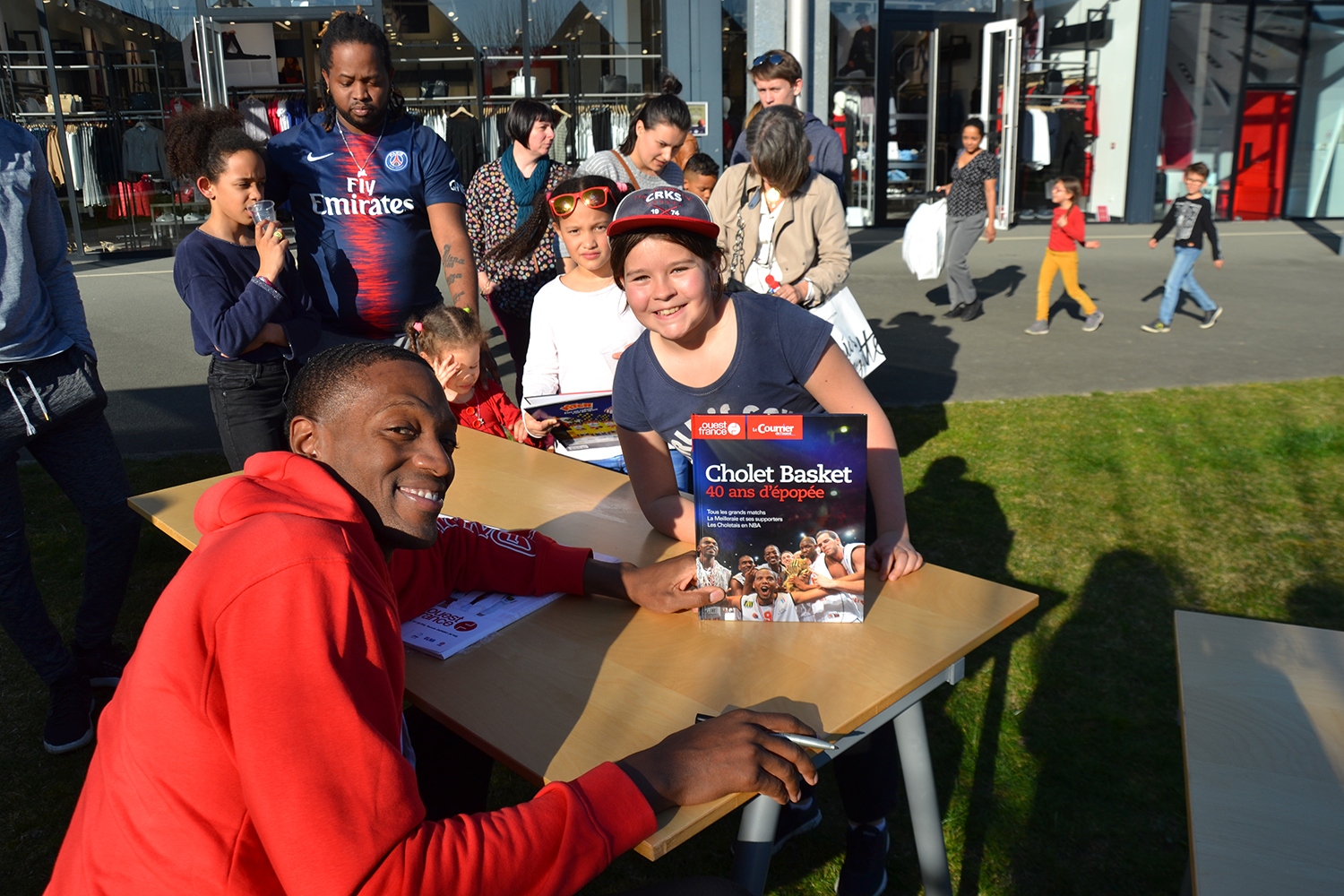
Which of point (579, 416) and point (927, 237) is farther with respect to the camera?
point (927, 237)

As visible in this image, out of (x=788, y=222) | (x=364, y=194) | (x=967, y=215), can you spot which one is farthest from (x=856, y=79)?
(x=364, y=194)

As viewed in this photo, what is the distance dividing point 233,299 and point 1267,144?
702 inches

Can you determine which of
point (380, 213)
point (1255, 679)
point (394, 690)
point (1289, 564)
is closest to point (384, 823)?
point (394, 690)

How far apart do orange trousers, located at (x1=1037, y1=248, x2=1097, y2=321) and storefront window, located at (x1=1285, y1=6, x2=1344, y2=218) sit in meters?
10.7

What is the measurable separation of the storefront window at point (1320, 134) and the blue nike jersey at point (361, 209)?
56.5ft

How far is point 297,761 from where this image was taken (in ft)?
3.55

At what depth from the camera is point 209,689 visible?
44.7 inches

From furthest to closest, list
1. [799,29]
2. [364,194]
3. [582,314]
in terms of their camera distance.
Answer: [799,29] → [582,314] → [364,194]

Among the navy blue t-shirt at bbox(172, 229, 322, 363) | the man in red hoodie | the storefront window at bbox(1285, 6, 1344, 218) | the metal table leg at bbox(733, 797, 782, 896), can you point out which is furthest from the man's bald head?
the storefront window at bbox(1285, 6, 1344, 218)

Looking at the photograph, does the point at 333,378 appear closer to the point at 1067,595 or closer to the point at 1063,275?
the point at 1067,595

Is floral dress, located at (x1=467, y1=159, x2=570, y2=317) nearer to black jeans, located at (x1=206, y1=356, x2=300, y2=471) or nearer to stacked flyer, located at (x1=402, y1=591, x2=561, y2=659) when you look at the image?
black jeans, located at (x1=206, y1=356, x2=300, y2=471)

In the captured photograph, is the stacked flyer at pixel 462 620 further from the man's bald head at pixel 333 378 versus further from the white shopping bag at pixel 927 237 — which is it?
the white shopping bag at pixel 927 237

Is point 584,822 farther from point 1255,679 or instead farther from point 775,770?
point 1255,679

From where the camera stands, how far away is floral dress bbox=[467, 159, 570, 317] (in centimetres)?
521
